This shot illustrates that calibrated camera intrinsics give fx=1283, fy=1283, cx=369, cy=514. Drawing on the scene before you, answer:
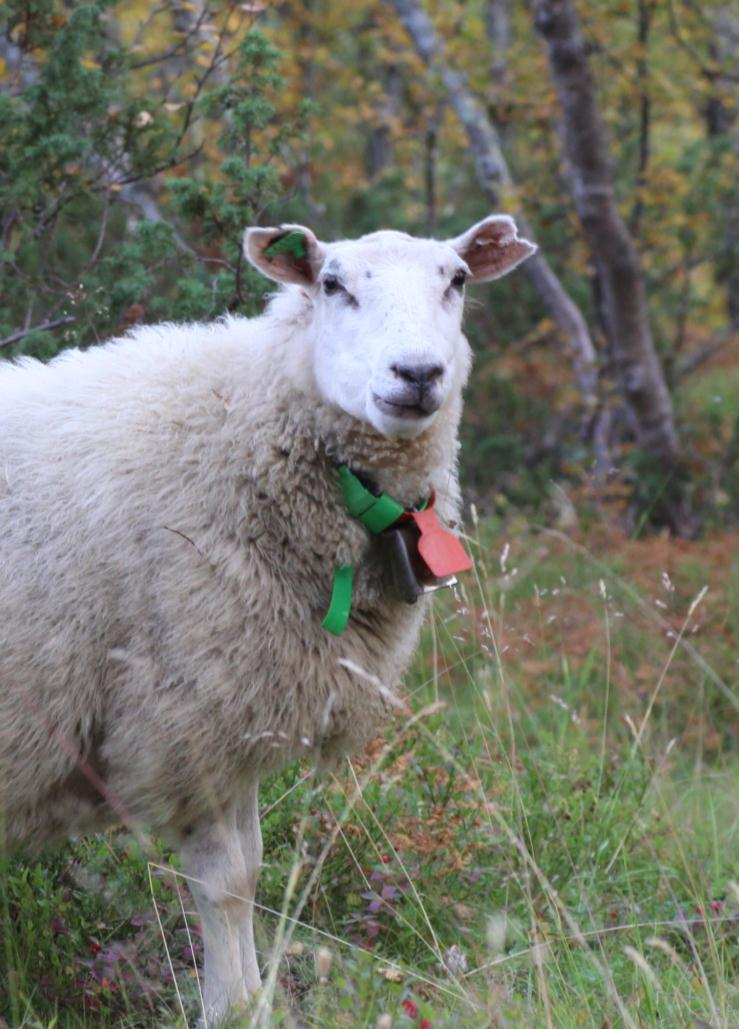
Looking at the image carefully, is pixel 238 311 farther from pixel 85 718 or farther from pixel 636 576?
pixel 636 576

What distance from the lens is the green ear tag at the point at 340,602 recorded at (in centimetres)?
321

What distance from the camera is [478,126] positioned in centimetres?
879

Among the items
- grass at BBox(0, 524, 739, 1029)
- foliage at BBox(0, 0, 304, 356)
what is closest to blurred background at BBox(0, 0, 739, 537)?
foliage at BBox(0, 0, 304, 356)

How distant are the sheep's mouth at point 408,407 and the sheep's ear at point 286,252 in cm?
61

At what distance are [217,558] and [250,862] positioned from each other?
2.73 ft

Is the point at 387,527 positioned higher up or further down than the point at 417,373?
further down

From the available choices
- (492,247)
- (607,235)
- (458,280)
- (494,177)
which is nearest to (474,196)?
(494,177)

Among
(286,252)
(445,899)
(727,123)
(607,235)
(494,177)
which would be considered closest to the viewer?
(286,252)

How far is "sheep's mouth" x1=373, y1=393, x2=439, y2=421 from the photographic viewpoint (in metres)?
3.09

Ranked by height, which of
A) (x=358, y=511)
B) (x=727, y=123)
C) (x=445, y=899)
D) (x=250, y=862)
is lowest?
(x=727, y=123)

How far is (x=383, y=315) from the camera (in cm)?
325

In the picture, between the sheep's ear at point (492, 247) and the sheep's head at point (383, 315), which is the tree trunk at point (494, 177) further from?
the sheep's head at point (383, 315)

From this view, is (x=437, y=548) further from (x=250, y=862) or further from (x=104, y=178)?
(x=104, y=178)

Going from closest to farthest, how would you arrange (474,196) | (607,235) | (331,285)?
(331,285) < (607,235) < (474,196)
